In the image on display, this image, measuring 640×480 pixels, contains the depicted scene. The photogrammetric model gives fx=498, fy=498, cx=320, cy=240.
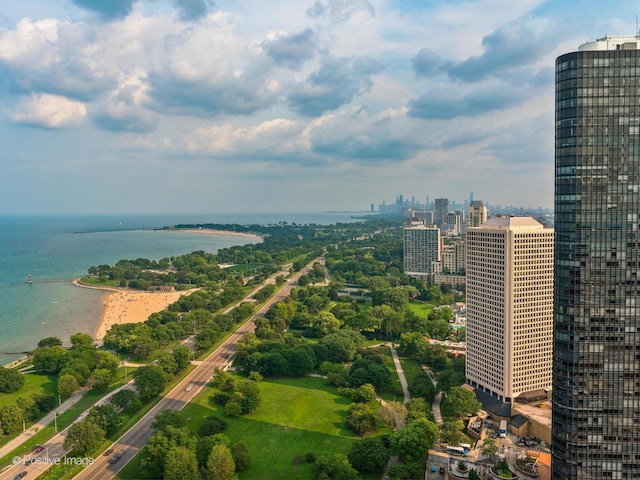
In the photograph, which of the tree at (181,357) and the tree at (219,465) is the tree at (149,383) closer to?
the tree at (181,357)

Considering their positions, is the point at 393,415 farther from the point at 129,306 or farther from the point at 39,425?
the point at 129,306

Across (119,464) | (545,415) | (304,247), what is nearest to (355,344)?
(545,415)

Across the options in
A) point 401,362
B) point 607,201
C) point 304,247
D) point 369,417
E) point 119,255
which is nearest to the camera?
point 607,201

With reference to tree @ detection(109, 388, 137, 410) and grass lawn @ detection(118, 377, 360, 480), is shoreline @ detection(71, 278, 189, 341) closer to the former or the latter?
tree @ detection(109, 388, 137, 410)

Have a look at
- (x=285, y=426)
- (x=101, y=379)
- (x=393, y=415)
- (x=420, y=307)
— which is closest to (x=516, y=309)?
(x=393, y=415)

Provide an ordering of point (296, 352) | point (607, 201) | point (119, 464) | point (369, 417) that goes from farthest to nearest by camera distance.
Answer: point (296, 352), point (369, 417), point (119, 464), point (607, 201)

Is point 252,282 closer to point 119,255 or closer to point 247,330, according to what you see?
point 247,330

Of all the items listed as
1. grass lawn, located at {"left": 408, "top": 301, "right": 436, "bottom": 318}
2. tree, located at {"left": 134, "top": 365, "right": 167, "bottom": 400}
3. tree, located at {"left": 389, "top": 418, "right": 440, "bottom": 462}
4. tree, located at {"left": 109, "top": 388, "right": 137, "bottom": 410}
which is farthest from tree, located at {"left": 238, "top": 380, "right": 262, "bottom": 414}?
grass lawn, located at {"left": 408, "top": 301, "right": 436, "bottom": 318}
